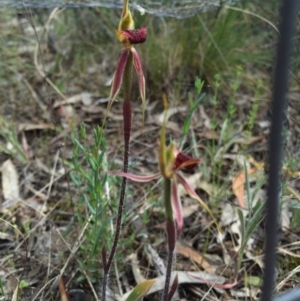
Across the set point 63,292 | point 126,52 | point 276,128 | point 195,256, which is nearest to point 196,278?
point 195,256

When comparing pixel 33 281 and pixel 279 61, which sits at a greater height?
pixel 279 61

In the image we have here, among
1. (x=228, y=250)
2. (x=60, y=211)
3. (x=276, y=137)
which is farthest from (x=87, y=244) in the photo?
(x=276, y=137)

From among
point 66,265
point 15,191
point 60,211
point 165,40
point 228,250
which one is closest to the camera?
point 66,265

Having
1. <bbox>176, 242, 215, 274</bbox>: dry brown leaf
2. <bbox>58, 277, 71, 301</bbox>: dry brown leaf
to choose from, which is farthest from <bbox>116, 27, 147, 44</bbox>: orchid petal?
<bbox>176, 242, 215, 274</bbox>: dry brown leaf

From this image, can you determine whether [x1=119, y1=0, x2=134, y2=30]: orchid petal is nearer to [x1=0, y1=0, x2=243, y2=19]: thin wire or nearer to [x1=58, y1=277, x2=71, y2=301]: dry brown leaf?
[x1=58, y1=277, x2=71, y2=301]: dry brown leaf

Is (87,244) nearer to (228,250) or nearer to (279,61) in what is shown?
(228,250)

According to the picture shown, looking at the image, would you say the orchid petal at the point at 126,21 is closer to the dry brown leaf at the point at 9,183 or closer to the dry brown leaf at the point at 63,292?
the dry brown leaf at the point at 63,292
